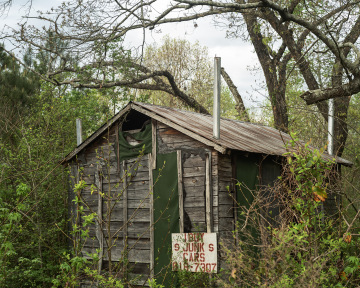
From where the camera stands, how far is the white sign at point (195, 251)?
372 inches

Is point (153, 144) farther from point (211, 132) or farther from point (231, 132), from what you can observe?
point (231, 132)

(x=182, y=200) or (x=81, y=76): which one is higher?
(x=81, y=76)

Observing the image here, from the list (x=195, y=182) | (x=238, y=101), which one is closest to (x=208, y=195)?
(x=195, y=182)

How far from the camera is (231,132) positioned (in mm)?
11688

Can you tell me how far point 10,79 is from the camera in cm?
1908

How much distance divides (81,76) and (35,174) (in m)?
3.96

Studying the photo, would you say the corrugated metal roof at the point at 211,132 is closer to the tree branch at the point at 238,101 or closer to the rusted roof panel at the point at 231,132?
the rusted roof panel at the point at 231,132

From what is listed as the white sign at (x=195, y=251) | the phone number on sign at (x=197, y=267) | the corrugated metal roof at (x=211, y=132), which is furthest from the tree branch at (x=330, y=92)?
the phone number on sign at (x=197, y=267)

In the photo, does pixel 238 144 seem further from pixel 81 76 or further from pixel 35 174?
pixel 81 76

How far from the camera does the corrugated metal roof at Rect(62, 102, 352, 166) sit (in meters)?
9.79

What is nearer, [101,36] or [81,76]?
[101,36]

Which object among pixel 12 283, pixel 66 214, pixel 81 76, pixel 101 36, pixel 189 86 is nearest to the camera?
pixel 12 283

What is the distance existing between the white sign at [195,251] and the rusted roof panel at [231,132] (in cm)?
190

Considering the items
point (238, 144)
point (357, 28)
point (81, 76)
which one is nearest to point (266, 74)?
point (357, 28)
